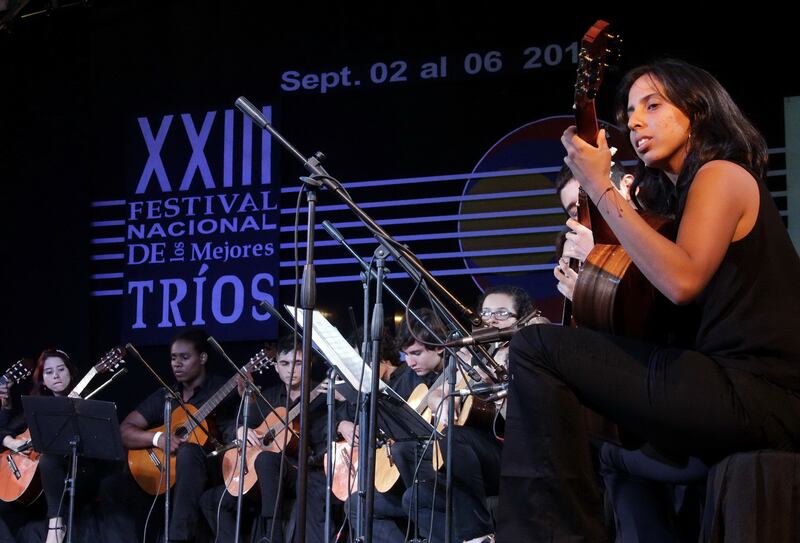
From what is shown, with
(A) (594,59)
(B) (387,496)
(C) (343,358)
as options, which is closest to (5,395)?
(B) (387,496)

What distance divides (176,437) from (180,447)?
1.24ft

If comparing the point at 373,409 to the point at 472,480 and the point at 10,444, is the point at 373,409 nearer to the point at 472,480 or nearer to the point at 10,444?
the point at 472,480

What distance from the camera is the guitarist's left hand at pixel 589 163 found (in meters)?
2.31

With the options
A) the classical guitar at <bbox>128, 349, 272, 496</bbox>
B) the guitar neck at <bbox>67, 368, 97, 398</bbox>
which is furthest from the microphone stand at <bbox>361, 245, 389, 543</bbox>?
the guitar neck at <bbox>67, 368, 97, 398</bbox>

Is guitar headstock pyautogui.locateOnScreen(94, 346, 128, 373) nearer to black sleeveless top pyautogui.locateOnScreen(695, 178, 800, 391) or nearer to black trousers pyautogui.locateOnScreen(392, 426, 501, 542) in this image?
black trousers pyautogui.locateOnScreen(392, 426, 501, 542)

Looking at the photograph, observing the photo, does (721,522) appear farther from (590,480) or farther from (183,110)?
(183,110)

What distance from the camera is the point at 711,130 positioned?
2393mm

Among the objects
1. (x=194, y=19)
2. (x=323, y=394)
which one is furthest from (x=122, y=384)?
(x=194, y=19)

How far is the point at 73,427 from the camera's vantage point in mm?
6148

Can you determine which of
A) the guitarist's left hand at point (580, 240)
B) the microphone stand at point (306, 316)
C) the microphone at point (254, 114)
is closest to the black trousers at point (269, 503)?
the microphone stand at point (306, 316)

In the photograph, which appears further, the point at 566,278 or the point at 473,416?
the point at 473,416

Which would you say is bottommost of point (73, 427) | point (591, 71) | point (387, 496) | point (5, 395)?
point (387, 496)

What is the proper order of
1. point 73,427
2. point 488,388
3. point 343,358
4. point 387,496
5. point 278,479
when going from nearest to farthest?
point 488,388 < point 343,358 < point 387,496 < point 278,479 < point 73,427

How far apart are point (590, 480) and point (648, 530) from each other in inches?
21.0
